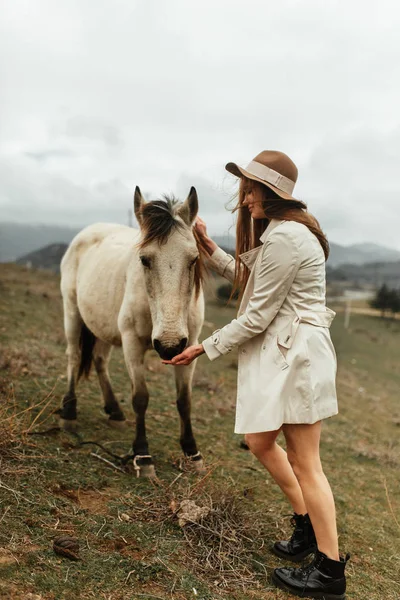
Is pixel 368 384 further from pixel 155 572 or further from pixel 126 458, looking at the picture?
pixel 155 572

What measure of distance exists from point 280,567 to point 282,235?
6.71 ft

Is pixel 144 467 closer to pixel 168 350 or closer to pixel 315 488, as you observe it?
pixel 168 350

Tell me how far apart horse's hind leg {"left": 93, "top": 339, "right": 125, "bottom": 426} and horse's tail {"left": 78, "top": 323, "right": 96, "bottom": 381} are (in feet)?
0.25

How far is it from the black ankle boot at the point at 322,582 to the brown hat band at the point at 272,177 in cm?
213

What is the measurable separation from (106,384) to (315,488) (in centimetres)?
365

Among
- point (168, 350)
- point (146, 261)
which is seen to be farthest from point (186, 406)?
point (146, 261)

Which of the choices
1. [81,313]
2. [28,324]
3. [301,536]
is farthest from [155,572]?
[28,324]

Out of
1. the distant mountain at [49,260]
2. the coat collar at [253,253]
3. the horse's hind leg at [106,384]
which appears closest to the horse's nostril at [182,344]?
the coat collar at [253,253]

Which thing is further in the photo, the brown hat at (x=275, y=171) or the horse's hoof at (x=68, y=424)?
the horse's hoof at (x=68, y=424)

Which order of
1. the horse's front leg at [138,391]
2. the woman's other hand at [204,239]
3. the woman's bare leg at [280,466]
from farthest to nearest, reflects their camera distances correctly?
the horse's front leg at [138,391] < the woman's other hand at [204,239] < the woman's bare leg at [280,466]

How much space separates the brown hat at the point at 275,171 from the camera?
296cm

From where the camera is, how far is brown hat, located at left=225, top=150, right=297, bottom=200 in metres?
2.96

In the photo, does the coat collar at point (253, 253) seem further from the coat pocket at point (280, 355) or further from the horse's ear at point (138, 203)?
the horse's ear at point (138, 203)

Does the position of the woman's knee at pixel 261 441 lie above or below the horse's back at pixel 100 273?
below
